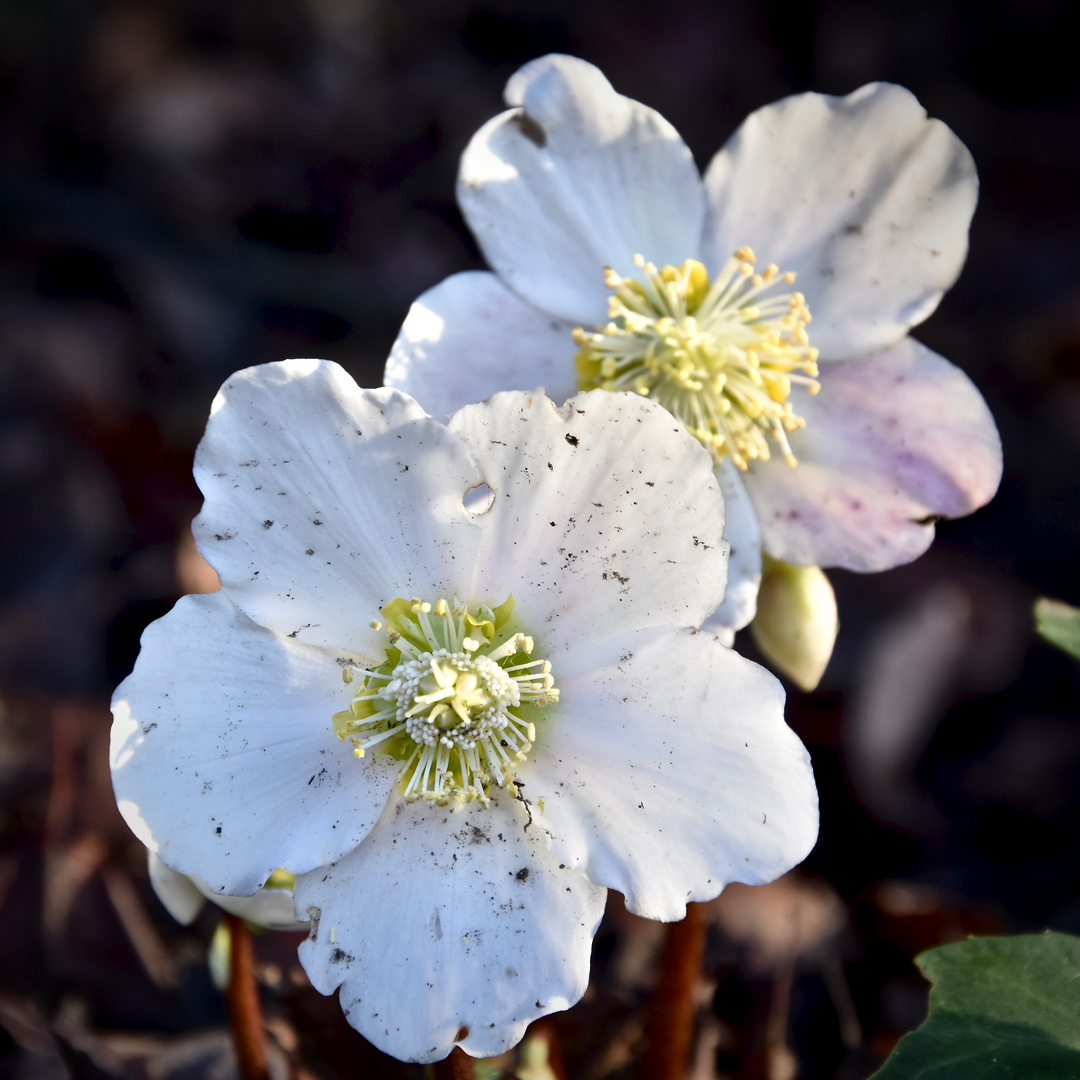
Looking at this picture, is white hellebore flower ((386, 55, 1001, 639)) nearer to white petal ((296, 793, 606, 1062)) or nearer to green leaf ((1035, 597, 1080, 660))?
green leaf ((1035, 597, 1080, 660))

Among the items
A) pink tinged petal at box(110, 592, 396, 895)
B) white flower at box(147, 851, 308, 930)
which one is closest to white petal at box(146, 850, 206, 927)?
white flower at box(147, 851, 308, 930)

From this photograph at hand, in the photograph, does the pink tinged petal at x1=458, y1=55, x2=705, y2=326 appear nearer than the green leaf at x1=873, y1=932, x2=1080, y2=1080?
No

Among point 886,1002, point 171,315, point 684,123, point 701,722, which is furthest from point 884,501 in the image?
point 171,315

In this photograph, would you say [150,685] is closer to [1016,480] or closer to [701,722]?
[701,722]

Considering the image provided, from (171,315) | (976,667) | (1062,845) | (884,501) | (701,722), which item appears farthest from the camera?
(171,315)

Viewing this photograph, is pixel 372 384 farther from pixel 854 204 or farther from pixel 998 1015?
pixel 998 1015

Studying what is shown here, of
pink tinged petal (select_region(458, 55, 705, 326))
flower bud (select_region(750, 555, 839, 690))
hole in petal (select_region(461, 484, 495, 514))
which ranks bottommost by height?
flower bud (select_region(750, 555, 839, 690))
